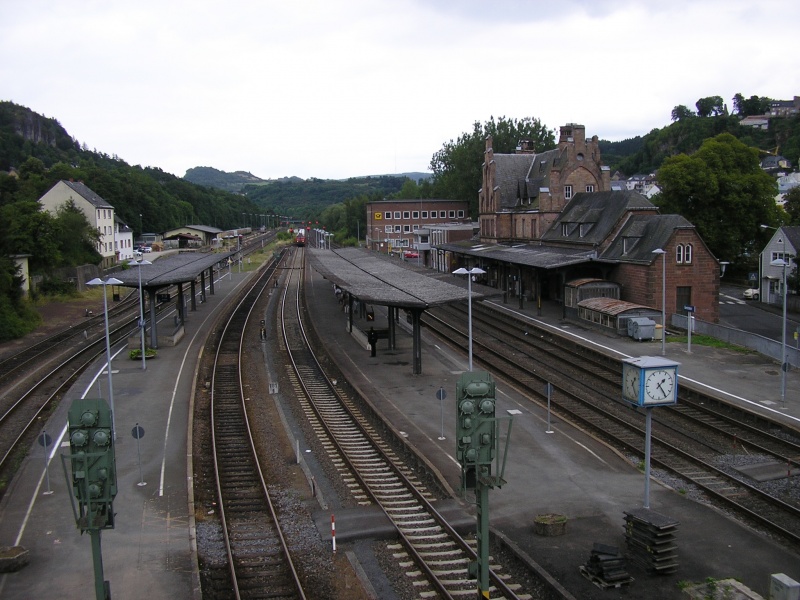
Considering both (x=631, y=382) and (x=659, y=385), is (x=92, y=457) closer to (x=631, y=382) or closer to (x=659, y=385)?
(x=631, y=382)

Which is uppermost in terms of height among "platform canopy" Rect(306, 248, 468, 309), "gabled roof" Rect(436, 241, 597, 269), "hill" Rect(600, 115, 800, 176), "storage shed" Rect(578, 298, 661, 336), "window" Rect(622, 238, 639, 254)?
"hill" Rect(600, 115, 800, 176)

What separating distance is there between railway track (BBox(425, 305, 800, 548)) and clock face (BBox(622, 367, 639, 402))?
3.33 m

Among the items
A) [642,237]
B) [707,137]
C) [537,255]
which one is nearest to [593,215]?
[537,255]

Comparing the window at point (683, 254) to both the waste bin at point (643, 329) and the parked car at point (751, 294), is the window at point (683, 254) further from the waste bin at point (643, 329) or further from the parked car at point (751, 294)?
the parked car at point (751, 294)

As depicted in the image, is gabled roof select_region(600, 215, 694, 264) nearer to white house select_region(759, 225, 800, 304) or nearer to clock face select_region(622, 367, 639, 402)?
white house select_region(759, 225, 800, 304)

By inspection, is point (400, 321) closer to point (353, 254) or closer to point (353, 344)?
point (353, 344)

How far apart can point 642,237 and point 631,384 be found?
3049 cm

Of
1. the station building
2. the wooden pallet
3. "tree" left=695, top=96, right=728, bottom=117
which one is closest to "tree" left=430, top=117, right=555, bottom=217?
the station building

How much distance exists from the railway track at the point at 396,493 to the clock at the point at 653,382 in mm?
4606

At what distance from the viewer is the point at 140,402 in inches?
1006

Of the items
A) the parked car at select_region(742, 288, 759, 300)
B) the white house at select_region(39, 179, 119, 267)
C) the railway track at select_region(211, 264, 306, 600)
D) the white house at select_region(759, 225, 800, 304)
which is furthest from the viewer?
the white house at select_region(39, 179, 119, 267)

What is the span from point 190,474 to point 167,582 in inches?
224

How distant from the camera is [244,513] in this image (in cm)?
1606

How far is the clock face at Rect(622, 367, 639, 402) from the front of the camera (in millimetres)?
14945
